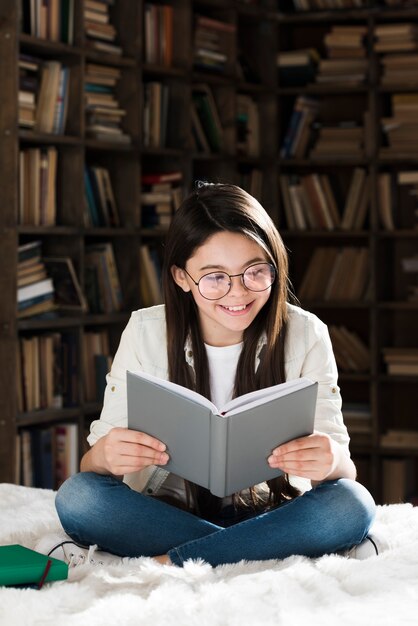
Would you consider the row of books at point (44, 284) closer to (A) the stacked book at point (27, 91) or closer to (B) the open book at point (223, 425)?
(A) the stacked book at point (27, 91)

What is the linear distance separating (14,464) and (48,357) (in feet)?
1.21

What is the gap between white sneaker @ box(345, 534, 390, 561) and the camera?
187 cm

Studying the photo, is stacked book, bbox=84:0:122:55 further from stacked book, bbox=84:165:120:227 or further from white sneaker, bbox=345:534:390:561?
white sneaker, bbox=345:534:390:561

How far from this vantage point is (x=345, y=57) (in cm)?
414

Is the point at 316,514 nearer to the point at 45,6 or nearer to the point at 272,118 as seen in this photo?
the point at 45,6

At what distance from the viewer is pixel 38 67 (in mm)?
3309

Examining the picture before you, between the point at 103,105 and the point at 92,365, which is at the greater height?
the point at 103,105

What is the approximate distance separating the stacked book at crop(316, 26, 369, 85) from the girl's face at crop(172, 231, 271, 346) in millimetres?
2365

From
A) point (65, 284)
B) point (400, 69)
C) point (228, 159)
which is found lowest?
point (65, 284)

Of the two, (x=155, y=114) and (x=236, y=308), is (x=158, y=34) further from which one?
(x=236, y=308)

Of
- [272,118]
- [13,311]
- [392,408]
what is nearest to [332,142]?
[272,118]

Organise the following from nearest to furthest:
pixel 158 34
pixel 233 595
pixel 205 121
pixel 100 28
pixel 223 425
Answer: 1. pixel 233 595
2. pixel 223 425
3. pixel 100 28
4. pixel 158 34
5. pixel 205 121

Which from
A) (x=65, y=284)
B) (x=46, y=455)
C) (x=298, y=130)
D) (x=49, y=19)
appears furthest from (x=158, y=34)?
(x=46, y=455)

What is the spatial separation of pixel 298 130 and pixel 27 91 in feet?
4.49
